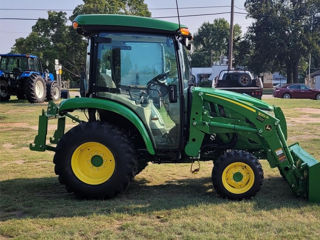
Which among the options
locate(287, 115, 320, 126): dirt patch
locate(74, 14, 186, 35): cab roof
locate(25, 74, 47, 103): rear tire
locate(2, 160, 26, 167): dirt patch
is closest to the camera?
locate(74, 14, 186, 35): cab roof

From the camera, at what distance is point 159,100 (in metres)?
5.02

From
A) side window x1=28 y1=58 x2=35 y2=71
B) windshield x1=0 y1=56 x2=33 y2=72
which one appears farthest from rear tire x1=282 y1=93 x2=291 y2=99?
windshield x1=0 y1=56 x2=33 y2=72

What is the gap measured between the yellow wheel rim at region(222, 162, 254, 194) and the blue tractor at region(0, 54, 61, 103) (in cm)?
1514

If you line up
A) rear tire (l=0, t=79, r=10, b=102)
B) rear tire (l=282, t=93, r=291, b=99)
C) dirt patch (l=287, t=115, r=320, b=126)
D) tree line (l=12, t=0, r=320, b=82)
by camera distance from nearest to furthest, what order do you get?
dirt patch (l=287, t=115, r=320, b=126) < rear tire (l=0, t=79, r=10, b=102) < rear tire (l=282, t=93, r=291, b=99) < tree line (l=12, t=0, r=320, b=82)

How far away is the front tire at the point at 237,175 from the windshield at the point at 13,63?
16786mm

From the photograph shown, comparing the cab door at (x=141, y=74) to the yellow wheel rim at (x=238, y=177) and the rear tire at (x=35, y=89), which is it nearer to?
the yellow wheel rim at (x=238, y=177)

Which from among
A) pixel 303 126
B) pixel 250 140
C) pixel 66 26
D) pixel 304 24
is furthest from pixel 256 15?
pixel 250 140

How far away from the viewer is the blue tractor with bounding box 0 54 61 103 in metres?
18.4

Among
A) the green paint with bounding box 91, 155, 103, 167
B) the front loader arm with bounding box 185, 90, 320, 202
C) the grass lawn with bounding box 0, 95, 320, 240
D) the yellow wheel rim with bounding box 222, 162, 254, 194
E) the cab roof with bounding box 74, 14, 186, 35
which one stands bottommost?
the grass lawn with bounding box 0, 95, 320, 240

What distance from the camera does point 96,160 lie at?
4.90 m

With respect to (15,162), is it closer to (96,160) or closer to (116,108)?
(96,160)

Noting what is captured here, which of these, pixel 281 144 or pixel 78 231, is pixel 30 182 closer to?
pixel 78 231

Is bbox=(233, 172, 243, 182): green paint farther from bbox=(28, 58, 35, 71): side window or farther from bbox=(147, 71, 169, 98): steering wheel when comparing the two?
bbox=(28, 58, 35, 71): side window

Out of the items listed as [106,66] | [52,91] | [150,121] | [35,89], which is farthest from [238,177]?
[52,91]
